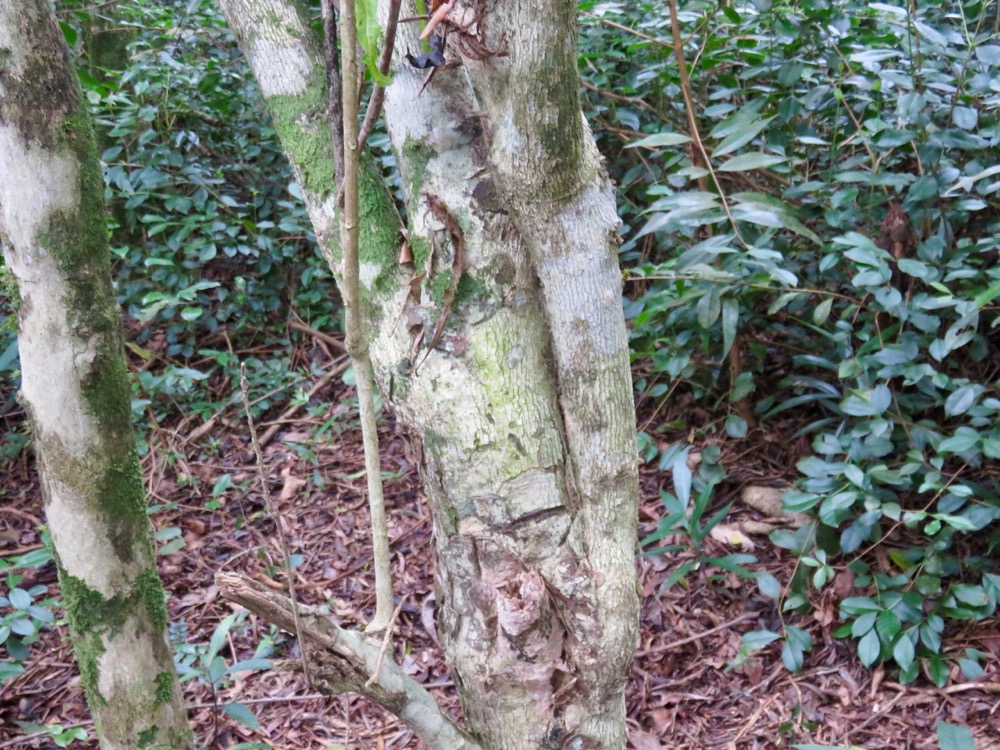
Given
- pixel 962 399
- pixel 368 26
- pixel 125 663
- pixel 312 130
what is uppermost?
pixel 368 26

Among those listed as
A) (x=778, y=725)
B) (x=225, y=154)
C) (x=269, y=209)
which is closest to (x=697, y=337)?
(x=778, y=725)

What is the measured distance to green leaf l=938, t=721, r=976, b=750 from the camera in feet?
4.86

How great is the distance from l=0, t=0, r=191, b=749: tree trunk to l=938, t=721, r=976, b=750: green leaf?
5.36ft

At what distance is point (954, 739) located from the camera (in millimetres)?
1494

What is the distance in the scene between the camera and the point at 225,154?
14.0 feet

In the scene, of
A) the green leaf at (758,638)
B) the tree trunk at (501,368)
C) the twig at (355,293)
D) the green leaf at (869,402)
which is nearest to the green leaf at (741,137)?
the green leaf at (869,402)

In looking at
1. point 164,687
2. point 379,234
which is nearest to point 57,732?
point 164,687

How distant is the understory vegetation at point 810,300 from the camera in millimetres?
2170

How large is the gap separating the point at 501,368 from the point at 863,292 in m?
1.61

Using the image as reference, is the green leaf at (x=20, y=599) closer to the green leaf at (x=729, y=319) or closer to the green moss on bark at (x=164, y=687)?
the green moss on bark at (x=164, y=687)

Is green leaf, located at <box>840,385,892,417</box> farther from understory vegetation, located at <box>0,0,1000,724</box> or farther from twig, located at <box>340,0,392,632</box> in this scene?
twig, located at <box>340,0,392,632</box>

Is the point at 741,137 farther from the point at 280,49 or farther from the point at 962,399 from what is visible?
the point at 280,49

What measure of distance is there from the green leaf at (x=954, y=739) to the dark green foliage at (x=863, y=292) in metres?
0.62

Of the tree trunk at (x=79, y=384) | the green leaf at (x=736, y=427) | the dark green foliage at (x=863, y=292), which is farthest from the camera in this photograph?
the green leaf at (x=736, y=427)
